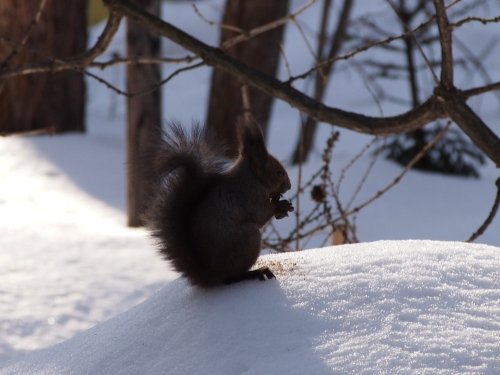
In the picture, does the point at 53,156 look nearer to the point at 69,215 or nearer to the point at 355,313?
the point at 69,215

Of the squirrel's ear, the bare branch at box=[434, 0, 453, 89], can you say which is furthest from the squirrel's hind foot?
the bare branch at box=[434, 0, 453, 89]

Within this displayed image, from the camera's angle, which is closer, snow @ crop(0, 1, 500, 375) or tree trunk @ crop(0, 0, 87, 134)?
snow @ crop(0, 1, 500, 375)

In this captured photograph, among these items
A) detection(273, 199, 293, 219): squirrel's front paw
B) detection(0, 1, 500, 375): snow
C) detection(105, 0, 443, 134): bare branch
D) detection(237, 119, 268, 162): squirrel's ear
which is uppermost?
detection(105, 0, 443, 134): bare branch

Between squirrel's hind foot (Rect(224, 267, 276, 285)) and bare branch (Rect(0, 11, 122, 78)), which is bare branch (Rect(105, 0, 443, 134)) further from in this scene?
squirrel's hind foot (Rect(224, 267, 276, 285))

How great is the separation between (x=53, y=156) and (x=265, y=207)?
597 cm

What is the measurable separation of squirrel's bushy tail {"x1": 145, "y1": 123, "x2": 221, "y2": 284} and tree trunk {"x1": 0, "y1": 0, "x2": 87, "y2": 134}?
242 inches

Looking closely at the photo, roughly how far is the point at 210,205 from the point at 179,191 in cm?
10

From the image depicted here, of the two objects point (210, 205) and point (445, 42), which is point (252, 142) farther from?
point (445, 42)

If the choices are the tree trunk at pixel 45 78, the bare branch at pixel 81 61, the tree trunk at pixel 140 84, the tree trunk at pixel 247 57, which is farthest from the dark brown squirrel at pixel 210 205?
the tree trunk at pixel 45 78

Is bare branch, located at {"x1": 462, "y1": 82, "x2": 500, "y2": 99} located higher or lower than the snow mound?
higher

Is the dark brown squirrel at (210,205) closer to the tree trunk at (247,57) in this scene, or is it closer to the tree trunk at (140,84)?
the tree trunk at (140,84)

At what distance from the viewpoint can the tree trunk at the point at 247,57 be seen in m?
8.05

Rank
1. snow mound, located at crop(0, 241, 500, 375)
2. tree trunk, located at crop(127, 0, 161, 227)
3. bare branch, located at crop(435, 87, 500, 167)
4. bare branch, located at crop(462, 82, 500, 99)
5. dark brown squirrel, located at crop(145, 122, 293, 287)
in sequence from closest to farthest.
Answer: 1. snow mound, located at crop(0, 241, 500, 375)
2. dark brown squirrel, located at crop(145, 122, 293, 287)
3. bare branch, located at crop(435, 87, 500, 167)
4. bare branch, located at crop(462, 82, 500, 99)
5. tree trunk, located at crop(127, 0, 161, 227)

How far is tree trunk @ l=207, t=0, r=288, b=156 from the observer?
317 inches
